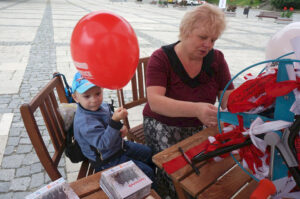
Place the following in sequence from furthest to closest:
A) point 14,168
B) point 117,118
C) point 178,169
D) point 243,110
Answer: point 14,168 → point 117,118 → point 178,169 → point 243,110

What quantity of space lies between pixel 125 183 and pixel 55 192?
307 mm

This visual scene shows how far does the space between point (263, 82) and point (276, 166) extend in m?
0.30

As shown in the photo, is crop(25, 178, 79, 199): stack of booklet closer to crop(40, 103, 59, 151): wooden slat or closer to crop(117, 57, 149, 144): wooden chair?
crop(40, 103, 59, 151): wooden slat

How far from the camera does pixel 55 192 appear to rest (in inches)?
37.7

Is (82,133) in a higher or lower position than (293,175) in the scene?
lower

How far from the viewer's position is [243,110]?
786 mm

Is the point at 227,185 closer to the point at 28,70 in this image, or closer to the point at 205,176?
the point at 205,176

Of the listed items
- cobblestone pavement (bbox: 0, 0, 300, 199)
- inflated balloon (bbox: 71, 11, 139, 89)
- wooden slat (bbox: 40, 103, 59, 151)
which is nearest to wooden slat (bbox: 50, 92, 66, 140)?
wooden slat (bbox: 40, 103, 59, 151)

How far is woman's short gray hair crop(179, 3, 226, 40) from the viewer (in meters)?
1.37

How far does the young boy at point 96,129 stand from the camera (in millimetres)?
1292

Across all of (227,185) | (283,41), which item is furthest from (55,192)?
(283,41)

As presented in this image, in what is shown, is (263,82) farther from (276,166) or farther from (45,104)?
(45,104)

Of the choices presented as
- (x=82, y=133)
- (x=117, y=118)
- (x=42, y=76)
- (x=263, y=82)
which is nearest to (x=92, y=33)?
(x=117, y=118)

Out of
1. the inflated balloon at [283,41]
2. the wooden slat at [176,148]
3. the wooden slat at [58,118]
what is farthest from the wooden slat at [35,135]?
the inflated balloon at [283,41]
